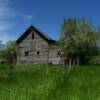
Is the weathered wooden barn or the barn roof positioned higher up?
the barn roof

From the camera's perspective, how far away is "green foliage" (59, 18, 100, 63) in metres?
54.0

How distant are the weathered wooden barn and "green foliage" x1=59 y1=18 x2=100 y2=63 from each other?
2513 millimetres

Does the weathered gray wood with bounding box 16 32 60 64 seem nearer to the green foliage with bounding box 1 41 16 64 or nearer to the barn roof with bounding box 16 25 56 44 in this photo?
the barn roof with bounding box 16 25 56 44

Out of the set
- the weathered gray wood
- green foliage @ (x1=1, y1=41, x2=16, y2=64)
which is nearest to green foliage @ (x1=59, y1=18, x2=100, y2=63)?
the weathered gray wood

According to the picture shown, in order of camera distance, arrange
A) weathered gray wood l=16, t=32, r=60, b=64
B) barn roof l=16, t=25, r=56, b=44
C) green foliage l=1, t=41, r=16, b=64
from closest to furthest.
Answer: weathered gray wood l=16, t=32, r=60, b=64, barn roof l=16, t=25, r=56, b=44, green foliage l=1, t=41, r=16, b=64

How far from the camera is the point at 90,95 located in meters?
14.7

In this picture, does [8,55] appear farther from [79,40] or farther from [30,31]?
[79,40]

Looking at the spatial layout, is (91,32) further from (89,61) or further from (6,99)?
(6,99)

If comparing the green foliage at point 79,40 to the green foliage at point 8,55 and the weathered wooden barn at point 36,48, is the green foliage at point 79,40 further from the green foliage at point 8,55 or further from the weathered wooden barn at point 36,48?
the green foliage at point 8,55

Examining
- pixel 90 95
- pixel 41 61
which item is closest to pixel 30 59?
pixel 41 61

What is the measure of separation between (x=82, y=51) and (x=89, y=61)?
10.2 ft

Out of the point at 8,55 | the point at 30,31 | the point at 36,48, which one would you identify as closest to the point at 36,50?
the point at 36,48

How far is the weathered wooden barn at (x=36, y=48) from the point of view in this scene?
2275 inches

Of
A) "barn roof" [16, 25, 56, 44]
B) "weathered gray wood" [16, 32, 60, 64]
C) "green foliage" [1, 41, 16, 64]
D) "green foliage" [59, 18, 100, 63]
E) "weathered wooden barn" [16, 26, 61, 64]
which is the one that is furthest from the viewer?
"green foliage" [1, 41, 16, 64]
